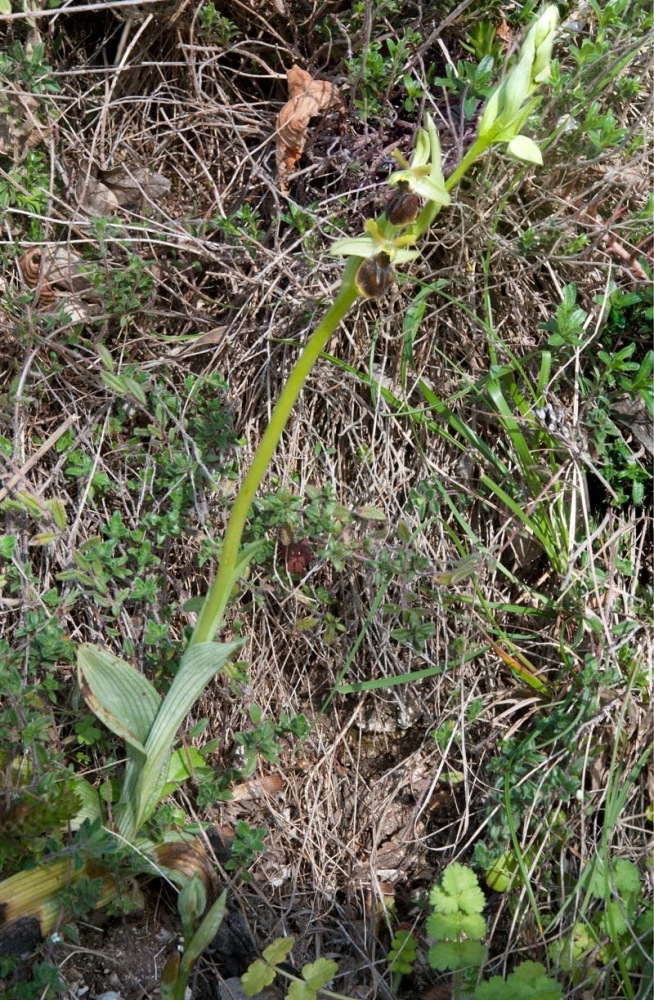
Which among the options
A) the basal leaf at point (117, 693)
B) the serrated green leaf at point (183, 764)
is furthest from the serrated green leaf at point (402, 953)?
the basal leaf at point (117, 693)

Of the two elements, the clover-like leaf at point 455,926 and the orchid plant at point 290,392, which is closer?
the orchid plant at point 290,392

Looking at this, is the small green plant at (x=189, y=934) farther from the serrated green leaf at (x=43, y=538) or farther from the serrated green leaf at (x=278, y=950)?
the serrated green leaf at (x=43, y=538)

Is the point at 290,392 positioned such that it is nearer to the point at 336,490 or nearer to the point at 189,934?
the point at 336,490

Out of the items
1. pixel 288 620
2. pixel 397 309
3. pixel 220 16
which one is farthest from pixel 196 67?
pixel 288 620

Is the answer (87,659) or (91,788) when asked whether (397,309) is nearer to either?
(87,659)

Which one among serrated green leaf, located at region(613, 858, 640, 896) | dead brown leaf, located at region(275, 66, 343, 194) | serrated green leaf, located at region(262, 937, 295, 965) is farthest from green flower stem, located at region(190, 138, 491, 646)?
serrated green leaf, located at region(613, 858, 640, 896)

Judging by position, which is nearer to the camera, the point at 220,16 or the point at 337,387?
the point at 337,387

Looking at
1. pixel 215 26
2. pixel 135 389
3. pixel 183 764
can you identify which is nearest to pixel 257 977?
pixel 183 764
